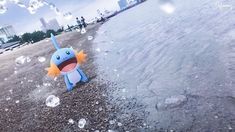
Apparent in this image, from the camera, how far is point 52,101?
25.4 feet

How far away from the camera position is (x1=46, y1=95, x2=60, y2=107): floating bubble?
7531mm

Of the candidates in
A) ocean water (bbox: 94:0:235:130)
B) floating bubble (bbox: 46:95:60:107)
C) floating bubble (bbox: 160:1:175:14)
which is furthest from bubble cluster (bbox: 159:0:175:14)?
floating bubble (bbox: 46:95:60:107)

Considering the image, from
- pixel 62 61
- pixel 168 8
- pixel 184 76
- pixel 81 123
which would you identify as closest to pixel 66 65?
pixel 62 61

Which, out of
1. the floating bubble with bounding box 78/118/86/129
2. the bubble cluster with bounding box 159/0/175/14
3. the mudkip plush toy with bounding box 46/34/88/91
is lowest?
the bubble cluster with bounding box 159/0/175/14

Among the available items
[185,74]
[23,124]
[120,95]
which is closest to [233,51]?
[185,74]

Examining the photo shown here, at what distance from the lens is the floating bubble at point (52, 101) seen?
296 inches

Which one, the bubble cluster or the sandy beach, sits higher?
the sandy beach

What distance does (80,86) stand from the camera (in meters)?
8.27

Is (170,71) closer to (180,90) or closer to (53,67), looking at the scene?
(180,90)

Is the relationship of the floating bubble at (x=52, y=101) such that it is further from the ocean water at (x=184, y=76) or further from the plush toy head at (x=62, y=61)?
the ocean water at (x=184, y=76)

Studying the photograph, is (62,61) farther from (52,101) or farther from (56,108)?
(56,108)

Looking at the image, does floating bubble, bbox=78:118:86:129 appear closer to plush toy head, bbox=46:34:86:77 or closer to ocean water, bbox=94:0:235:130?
ocean water, bbox=94:0:235:130

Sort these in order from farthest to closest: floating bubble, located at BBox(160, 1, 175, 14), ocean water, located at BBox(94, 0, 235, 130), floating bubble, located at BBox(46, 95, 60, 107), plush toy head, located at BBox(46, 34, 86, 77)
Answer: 1. floating bubble, located at BBox(160, 1, 175, 14)
2. plush toy head, located at BBox(46, 34, 86, 77)
3. floating bubble, located at BBox(46, 95, 60, 107)
4. ocean water, located at BBox(94, 0, 235, 130)

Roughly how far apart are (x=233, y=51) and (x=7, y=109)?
22.2ft
